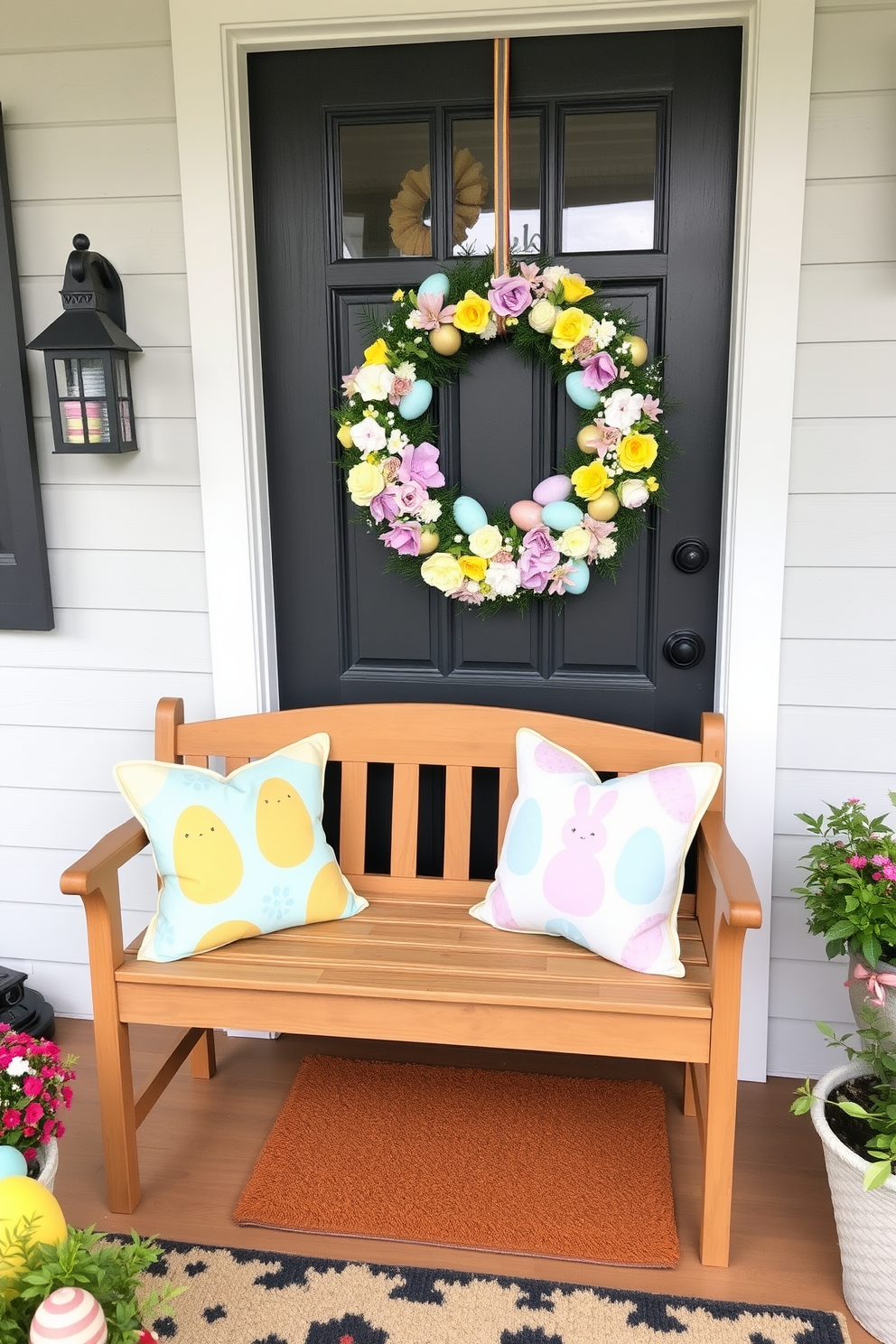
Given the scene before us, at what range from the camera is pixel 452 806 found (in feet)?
7.36

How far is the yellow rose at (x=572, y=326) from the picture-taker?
2.08 metres

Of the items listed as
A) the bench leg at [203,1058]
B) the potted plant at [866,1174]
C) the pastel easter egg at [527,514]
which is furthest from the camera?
the bench leg at [203,1058]

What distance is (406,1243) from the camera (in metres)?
1.88

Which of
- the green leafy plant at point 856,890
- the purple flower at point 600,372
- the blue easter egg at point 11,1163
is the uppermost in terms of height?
the purple flower at point 600,372

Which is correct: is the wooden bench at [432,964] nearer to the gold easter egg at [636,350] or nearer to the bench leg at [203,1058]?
the bench leg at [203,1058]

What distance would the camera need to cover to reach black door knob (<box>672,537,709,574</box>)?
→ 2.25 meters

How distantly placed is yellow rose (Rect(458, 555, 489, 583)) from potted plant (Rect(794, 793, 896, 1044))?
0.82 metres

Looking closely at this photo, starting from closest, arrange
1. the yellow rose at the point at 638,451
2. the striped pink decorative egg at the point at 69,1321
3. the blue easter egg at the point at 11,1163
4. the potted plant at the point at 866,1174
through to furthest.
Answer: the striped pink decorative egg at the point at 69,1321, the blue easter egg at the point at 11,1163, the potted plant at the point at 866,1174, the yellow rose at the point at 638,451

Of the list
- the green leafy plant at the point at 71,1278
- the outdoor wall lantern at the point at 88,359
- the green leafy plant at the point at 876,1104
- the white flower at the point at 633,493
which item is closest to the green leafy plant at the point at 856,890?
the green leafy plant at the point at 876,1104

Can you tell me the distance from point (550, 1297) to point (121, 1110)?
84 cm

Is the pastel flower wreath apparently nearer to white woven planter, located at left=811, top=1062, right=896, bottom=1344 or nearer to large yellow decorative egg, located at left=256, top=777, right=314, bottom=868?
large yellow decorative egg, located at left=256, top=777, right=314, bottom=868

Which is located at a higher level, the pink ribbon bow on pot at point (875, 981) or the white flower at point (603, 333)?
the white flower at point (603, 333)

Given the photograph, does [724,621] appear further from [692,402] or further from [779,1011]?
[779,1011]

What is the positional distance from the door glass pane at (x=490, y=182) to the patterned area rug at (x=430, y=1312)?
1991 millimetres
